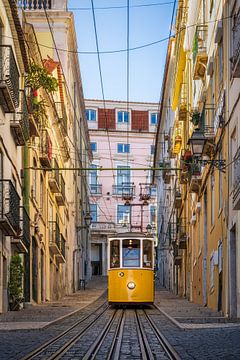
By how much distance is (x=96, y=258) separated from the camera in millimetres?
82938

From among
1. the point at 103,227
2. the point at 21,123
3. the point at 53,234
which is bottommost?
the point at 53,234

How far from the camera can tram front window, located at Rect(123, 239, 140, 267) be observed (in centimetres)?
2881

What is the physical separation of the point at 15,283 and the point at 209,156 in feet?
21.3

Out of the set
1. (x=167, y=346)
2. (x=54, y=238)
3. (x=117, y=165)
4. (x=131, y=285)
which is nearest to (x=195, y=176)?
(x=131, y=285)

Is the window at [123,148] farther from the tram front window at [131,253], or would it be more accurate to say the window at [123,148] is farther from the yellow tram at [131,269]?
the tram front window at [131,253]

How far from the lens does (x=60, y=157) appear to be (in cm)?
4181

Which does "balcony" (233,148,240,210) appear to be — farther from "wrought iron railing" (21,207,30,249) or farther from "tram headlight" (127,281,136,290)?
"tram headlight" (127,281,136,290)

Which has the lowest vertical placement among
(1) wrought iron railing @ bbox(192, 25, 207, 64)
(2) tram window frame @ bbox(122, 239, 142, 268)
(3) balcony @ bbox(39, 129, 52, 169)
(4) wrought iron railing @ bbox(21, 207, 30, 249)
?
(2) tram window frame @ bbox(122, 239, 142, 268)

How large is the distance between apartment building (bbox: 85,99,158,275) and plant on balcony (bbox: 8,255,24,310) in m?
57.6

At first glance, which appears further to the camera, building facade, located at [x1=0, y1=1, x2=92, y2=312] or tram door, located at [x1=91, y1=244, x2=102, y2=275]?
tram door, located at [x1=91, y1=244, x2=102, y2=275]

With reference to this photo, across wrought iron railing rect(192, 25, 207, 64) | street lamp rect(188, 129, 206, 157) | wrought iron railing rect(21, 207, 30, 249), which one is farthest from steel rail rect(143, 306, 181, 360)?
wrought iron railing rect(192, 25, 207, 64)

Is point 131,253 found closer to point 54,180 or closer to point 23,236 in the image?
point 23,236

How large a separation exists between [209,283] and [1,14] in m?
10.8

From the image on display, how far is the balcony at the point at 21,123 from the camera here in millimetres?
22938
